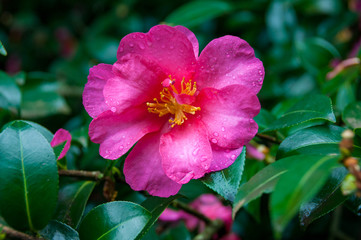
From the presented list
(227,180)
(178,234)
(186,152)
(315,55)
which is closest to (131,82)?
(186,152)

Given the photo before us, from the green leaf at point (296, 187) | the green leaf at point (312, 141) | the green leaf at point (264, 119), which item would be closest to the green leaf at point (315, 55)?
the green leaf at point (264, 119)

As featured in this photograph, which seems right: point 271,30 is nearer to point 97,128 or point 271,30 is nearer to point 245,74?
point 245,74

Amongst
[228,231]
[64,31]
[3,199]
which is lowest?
[228,231]

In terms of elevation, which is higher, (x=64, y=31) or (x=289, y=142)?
(x=289, y=142)

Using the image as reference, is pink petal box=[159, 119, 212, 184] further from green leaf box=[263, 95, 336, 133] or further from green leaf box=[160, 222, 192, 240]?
green leaf box=[160, 222, 192, 240]

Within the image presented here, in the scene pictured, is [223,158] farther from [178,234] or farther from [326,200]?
[178,234]

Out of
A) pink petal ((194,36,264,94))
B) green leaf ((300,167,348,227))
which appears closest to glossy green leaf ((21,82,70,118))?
pink petal ((194,36,264,94))

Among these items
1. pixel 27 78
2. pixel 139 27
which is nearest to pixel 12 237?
pixel 27 78
